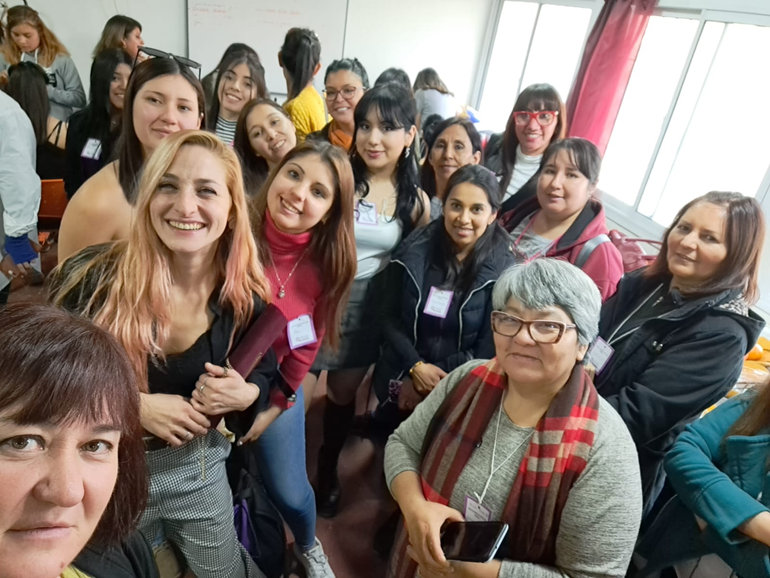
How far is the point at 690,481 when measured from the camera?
1.30 m

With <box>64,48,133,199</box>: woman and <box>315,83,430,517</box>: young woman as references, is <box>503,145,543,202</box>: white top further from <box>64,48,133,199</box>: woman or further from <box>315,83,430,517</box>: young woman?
<box>64,48,133,199</box>: woman

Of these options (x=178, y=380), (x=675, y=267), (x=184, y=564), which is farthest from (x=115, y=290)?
(x=675, y=267)

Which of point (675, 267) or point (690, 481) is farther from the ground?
point (675, 267)

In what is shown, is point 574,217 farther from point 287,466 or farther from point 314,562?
point 314,562

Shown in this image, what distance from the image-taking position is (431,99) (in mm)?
4449

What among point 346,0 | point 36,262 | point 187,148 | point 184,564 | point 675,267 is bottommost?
point 184,564

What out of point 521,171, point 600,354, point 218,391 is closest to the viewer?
point 218,391

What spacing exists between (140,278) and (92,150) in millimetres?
1928

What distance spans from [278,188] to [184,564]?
1.18 m

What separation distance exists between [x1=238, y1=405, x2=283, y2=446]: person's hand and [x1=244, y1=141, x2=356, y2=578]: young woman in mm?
20

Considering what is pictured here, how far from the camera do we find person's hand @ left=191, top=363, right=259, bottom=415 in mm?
1262

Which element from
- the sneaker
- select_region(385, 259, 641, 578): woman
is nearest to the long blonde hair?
select_region(385, 259, 641, 578): woman

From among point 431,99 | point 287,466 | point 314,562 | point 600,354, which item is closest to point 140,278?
point 287,466

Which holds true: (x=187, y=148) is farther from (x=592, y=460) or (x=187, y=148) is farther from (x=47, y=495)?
(x=592, y=460)
